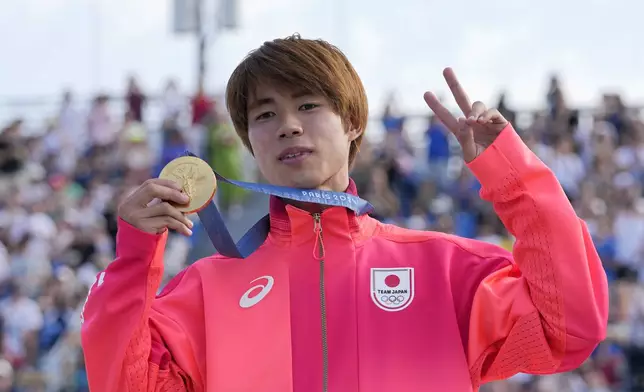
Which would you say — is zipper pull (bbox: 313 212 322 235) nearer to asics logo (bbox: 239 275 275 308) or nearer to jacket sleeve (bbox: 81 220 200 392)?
asics logo (bbox: 239 275 275 308)

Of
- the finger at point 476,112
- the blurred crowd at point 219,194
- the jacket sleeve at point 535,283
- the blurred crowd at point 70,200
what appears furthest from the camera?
the blurred crowd at point 70,200

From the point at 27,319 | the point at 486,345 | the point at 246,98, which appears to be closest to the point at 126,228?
the point at 246,98

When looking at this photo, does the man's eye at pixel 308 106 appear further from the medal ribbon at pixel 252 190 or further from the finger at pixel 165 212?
the finger at pixel 165 212

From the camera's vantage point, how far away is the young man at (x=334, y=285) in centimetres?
251

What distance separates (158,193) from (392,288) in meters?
0.64

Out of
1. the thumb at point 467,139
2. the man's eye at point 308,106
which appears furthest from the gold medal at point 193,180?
the thumb at point 467,139

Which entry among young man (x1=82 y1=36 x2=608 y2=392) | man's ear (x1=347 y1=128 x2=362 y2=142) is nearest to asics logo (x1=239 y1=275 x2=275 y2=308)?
young man (x1=82 y1=36 x2=608 y2=392)

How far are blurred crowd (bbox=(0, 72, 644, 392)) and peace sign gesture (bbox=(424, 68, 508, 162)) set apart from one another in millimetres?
5869

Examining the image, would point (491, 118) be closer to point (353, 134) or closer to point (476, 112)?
point (476, 112)

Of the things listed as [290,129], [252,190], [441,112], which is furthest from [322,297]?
[441,112]

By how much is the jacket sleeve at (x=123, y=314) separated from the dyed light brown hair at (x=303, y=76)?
22.1 inches

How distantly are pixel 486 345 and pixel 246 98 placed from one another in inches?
35.8

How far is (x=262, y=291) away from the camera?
2.76 m

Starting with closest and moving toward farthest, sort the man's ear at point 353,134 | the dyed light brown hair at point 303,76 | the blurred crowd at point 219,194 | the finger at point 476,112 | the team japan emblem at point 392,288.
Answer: the finger at point 476,112 → the team japan emblem at point 392,288 → the dyed light brown hair at point 303,76 → the man's ear at point 353,134 → the blurred crowd at point 219,194
